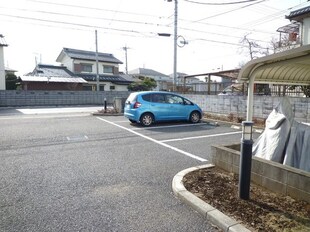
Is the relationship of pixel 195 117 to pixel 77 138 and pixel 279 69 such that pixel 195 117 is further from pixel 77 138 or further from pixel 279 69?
pixel 279 69

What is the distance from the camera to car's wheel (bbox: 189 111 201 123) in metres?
11.0

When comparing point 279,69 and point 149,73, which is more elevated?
point 149,73

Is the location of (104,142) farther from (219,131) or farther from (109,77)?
(109,77)

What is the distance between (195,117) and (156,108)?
2151 mm

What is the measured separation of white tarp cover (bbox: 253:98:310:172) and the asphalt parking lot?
5.49 ft

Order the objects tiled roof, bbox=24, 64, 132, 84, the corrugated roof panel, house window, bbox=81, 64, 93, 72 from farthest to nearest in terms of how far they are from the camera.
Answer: house window, bbox=81, 64, 93, 72 → tiled roof, bbox=24, 64, 132, 84 → the corrugated roof panel

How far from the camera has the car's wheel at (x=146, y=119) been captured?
32.6 feet

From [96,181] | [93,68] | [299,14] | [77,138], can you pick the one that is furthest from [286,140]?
[93,68]

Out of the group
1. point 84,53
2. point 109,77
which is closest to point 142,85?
point 109,77

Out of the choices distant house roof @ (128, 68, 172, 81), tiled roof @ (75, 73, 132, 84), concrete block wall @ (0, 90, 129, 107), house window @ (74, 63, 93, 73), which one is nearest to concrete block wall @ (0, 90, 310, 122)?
concrete block wall @ (0, 90, 129, 107)

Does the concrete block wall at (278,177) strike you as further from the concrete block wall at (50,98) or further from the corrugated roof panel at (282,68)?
the concrete block wall at (50,98)

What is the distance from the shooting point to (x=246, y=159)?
3.08m

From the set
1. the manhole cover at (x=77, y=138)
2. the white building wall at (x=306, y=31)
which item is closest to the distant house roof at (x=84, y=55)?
the white building wall at (x=306, y=31)

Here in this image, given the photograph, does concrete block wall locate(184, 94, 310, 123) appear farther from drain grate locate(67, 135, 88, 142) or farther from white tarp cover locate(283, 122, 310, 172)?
drain grate locate(67, 135, 88, 142)
